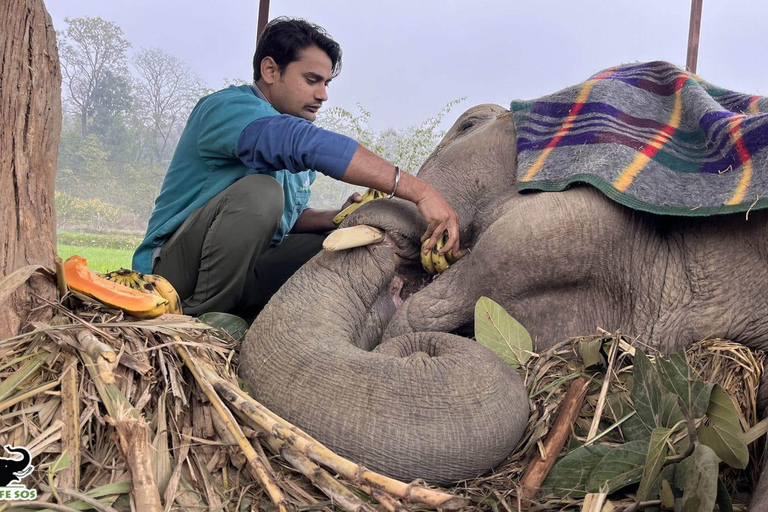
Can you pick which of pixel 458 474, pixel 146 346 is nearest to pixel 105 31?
pixel 146 346

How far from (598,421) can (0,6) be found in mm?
1439

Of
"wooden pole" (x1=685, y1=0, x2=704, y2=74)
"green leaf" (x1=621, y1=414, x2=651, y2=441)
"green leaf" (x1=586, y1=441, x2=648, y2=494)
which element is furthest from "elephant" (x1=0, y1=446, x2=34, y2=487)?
"wooden pole" (x1=685, y1=0, x2=704, y2=74)

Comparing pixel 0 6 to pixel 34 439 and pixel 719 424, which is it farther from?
pixel 719 424

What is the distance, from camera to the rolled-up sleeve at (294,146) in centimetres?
175

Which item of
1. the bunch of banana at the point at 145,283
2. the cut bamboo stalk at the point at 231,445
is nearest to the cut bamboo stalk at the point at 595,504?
the cut bamboo stalk at the point at 231,445

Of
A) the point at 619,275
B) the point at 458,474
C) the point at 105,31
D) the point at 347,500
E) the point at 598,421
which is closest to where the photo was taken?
the point at 347,500

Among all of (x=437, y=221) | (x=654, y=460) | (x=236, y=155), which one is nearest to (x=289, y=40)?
(x=236, y=155)

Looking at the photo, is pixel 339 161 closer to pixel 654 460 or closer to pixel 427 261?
pixel 427 261

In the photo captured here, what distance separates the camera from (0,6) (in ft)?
4.18

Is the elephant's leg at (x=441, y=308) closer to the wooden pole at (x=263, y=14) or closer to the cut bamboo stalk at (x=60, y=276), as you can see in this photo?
the cut bamboo stalk at (x=60, y=276)

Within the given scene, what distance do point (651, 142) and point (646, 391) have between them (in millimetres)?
702

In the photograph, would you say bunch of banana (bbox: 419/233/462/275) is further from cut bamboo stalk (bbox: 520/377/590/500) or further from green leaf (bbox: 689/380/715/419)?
green leaf (bbox: 689/380/715/419)

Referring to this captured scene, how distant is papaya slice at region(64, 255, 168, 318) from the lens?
133cm

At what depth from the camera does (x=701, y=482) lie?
36.6 inches
